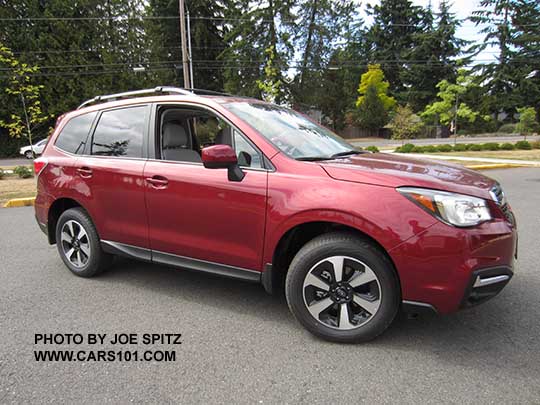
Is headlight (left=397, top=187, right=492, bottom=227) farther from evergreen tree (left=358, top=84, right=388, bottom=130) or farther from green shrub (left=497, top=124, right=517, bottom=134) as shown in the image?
green shrub (left=497, top=124, right=517, bottom=134)

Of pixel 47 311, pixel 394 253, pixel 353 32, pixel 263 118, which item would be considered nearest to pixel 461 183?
pixel 394 253

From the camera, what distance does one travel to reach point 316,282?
8.69 ft

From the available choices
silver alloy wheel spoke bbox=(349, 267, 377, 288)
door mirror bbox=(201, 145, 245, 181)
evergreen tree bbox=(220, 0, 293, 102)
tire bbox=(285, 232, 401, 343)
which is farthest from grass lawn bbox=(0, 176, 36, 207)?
evergreen tree bbox=(220, 0, 293, 102)

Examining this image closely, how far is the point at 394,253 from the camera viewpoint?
7.89ft

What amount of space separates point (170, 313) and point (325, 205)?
1.60 metres

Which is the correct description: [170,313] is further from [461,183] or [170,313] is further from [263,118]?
[461,183]

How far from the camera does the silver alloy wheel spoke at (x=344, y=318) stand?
262cm

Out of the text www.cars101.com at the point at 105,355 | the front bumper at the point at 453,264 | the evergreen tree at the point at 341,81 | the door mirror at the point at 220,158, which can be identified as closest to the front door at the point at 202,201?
the door mirror at the point at 220,158

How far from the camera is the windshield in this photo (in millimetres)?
3008

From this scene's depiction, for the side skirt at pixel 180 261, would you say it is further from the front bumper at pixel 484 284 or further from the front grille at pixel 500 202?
the front grille at pixel 500 202

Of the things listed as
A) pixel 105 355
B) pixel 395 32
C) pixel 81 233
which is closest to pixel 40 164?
pixel 81 233

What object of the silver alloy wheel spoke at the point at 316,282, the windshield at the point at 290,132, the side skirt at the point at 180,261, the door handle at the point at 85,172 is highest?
the windshield at the point at 290,132

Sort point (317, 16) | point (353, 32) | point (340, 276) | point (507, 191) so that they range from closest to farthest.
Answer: point (340, 276) → point (507, 191) → point (317, 16) → point (353, 32)

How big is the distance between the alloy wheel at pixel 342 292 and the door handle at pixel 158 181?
1.41 metres
